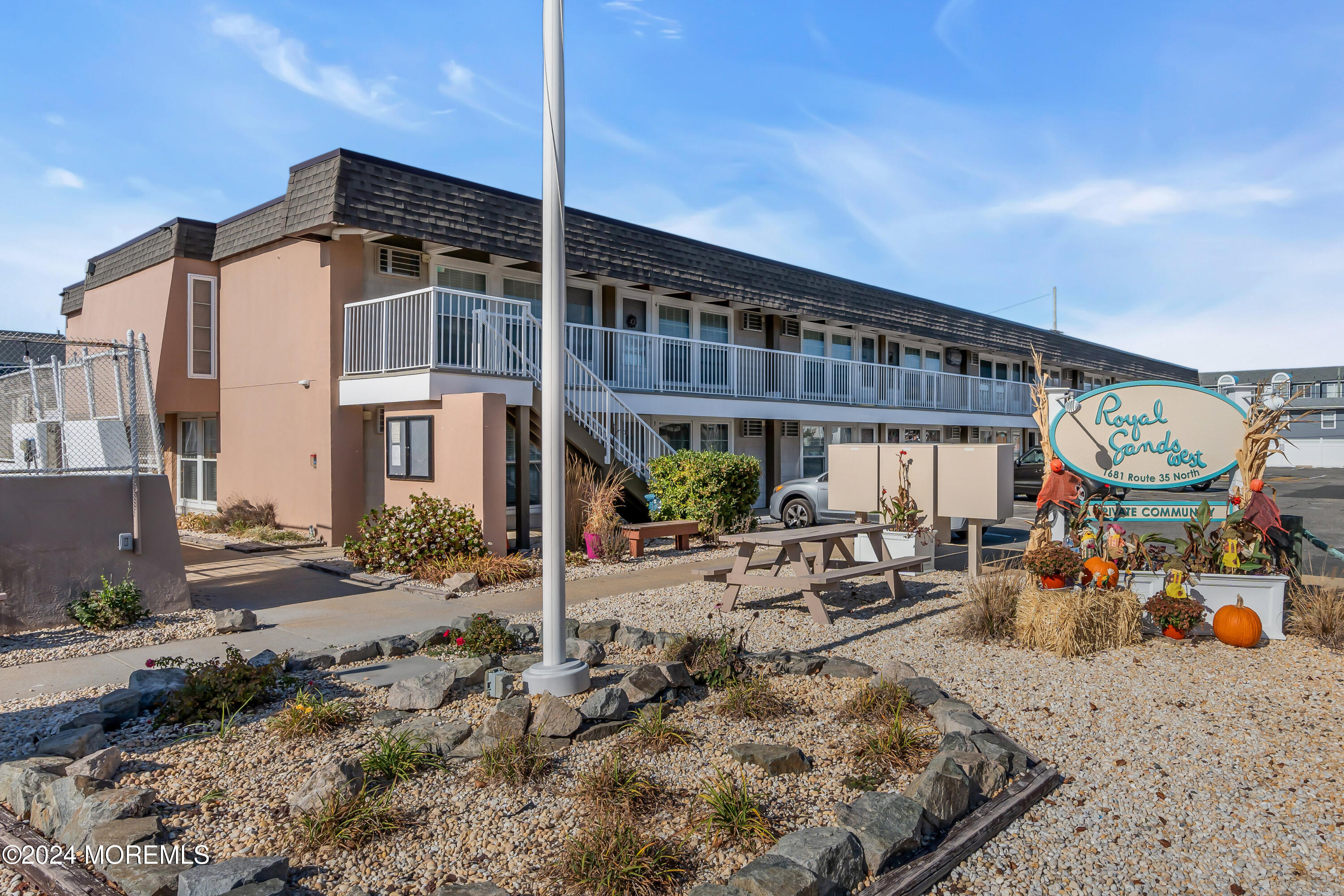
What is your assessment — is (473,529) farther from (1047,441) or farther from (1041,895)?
(1041,895)

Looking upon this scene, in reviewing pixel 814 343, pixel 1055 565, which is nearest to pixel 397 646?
pixel 1055 565

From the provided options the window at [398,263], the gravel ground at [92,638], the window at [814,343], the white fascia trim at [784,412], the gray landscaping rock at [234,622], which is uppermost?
the window at [398,263]

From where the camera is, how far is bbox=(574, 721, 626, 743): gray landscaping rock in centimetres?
433

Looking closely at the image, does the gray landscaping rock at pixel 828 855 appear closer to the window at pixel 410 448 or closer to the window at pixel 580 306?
the window at pixel 410 448

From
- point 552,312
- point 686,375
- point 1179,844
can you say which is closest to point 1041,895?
point 1179,844

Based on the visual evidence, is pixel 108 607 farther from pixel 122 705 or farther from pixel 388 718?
pixel 388 718

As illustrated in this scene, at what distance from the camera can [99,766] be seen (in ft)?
12.5

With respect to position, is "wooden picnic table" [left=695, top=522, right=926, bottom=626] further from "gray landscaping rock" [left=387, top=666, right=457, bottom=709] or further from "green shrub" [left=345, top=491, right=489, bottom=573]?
"green shrub" [left=345, top=491, right=489, bottom=573]

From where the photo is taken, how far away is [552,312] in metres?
4.95

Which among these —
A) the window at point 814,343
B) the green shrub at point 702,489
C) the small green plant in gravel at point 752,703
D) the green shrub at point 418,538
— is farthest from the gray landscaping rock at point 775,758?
the window at point 814,343

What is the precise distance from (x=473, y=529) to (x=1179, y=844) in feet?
26.9

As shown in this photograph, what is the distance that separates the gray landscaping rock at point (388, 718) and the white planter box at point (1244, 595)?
5.73 m

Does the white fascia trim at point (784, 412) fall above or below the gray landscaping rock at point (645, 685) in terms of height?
above

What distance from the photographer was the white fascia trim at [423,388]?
11375 millimetres
